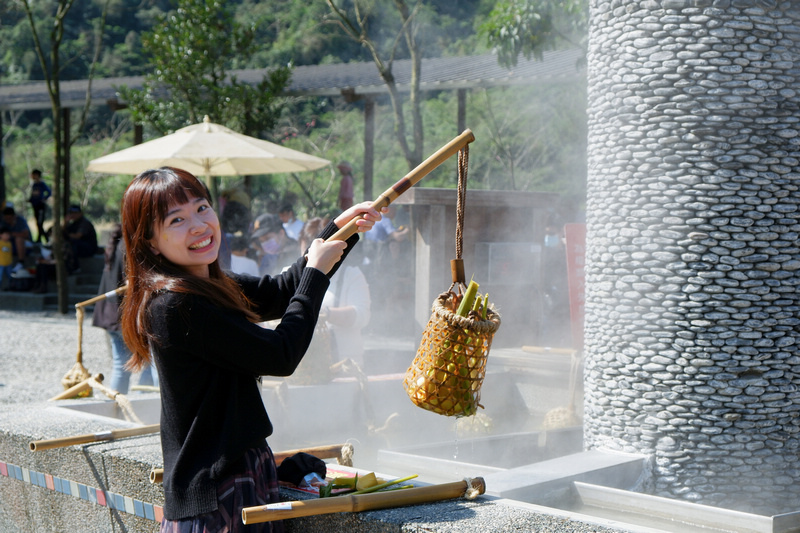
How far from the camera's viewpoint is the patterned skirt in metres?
2.26

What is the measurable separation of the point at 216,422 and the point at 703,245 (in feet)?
8.71

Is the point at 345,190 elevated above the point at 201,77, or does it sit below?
below

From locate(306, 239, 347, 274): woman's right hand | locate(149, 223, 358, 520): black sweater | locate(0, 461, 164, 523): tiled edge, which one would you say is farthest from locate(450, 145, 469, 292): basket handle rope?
locate(0, 461, 164, 523): tiled edge

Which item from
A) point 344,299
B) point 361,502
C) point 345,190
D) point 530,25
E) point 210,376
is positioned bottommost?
point 361,502

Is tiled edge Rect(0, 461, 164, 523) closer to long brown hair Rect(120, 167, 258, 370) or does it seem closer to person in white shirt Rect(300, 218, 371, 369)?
long brown hair Rect(120, 167, 258, 370)

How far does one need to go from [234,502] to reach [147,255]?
0.73 m

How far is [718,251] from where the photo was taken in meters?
3.95

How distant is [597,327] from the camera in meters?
4.45

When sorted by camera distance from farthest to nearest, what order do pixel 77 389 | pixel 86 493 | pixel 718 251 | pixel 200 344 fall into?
pixel 77 389, pixel 718 251, pixel 86 493, pixel 200 344

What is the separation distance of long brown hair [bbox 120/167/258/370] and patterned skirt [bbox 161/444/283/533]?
0.42 m

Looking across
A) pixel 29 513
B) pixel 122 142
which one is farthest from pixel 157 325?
pixel 122 142

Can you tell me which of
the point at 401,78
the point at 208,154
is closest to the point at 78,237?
the point at 401,78

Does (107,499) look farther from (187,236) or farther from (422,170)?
(422,170)

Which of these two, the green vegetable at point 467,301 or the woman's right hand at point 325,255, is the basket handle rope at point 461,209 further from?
the woman's right hand at point 325,255
